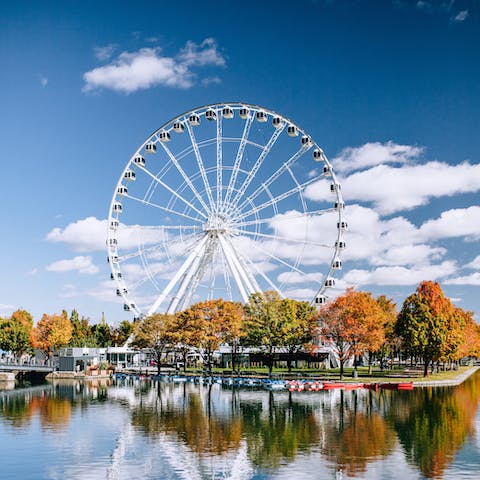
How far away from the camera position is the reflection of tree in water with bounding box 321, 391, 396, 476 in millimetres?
37969

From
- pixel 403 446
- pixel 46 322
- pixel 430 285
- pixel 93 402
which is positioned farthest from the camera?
pixel 46 322

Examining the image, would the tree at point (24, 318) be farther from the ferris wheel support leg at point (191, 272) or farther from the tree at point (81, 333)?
the ferris wheel support leg at point (191, 272)

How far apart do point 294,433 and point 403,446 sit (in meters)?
8.09

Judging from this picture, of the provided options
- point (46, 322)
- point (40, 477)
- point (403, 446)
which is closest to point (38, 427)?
point (40, 477)

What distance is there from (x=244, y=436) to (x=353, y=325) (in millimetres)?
46069

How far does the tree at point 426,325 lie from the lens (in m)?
92.3

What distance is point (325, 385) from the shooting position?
8212 centimetres

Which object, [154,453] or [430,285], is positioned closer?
[154,453]

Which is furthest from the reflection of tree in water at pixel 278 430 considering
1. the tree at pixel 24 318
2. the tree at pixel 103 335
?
the tree at pixel 103 335

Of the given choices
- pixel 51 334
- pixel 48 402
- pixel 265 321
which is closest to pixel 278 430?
pixel 48 402

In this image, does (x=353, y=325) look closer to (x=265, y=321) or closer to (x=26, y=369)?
(x=265, y=321)

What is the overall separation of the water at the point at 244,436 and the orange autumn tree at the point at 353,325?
46.8 feet

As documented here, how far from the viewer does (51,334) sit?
436 feet

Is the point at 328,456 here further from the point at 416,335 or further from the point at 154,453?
the point at 416,335
